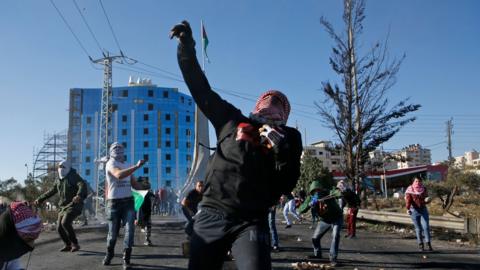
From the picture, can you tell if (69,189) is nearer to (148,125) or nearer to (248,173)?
(248,173)

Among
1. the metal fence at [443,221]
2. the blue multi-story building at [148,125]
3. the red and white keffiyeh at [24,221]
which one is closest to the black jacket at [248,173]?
the red and white keffiyeh at [24,221]

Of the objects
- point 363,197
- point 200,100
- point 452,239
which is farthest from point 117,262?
point 363,197

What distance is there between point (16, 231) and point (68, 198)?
18.9ft

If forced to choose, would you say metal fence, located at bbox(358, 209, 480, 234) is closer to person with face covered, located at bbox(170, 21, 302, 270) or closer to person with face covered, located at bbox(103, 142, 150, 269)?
person with face covered, located at bbox(103, 142, 150, 269)

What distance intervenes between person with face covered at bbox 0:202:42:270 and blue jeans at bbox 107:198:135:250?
3.76m

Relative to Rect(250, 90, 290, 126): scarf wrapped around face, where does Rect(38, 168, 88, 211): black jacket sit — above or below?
below

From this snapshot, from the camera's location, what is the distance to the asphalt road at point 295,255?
25.7 ft

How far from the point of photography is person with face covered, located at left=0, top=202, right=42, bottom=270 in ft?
11.4

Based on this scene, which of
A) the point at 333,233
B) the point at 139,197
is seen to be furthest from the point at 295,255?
the point at 139,197

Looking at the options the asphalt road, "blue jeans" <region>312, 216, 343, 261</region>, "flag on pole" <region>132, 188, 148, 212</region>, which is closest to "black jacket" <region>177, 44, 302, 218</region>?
the asphalt road

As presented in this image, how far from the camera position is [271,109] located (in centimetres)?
319

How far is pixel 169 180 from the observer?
59.3 m

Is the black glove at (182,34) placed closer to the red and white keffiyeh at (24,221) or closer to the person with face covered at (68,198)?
the red and white keffiyeh at (24,221)

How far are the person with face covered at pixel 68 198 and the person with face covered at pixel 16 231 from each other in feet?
17.4
